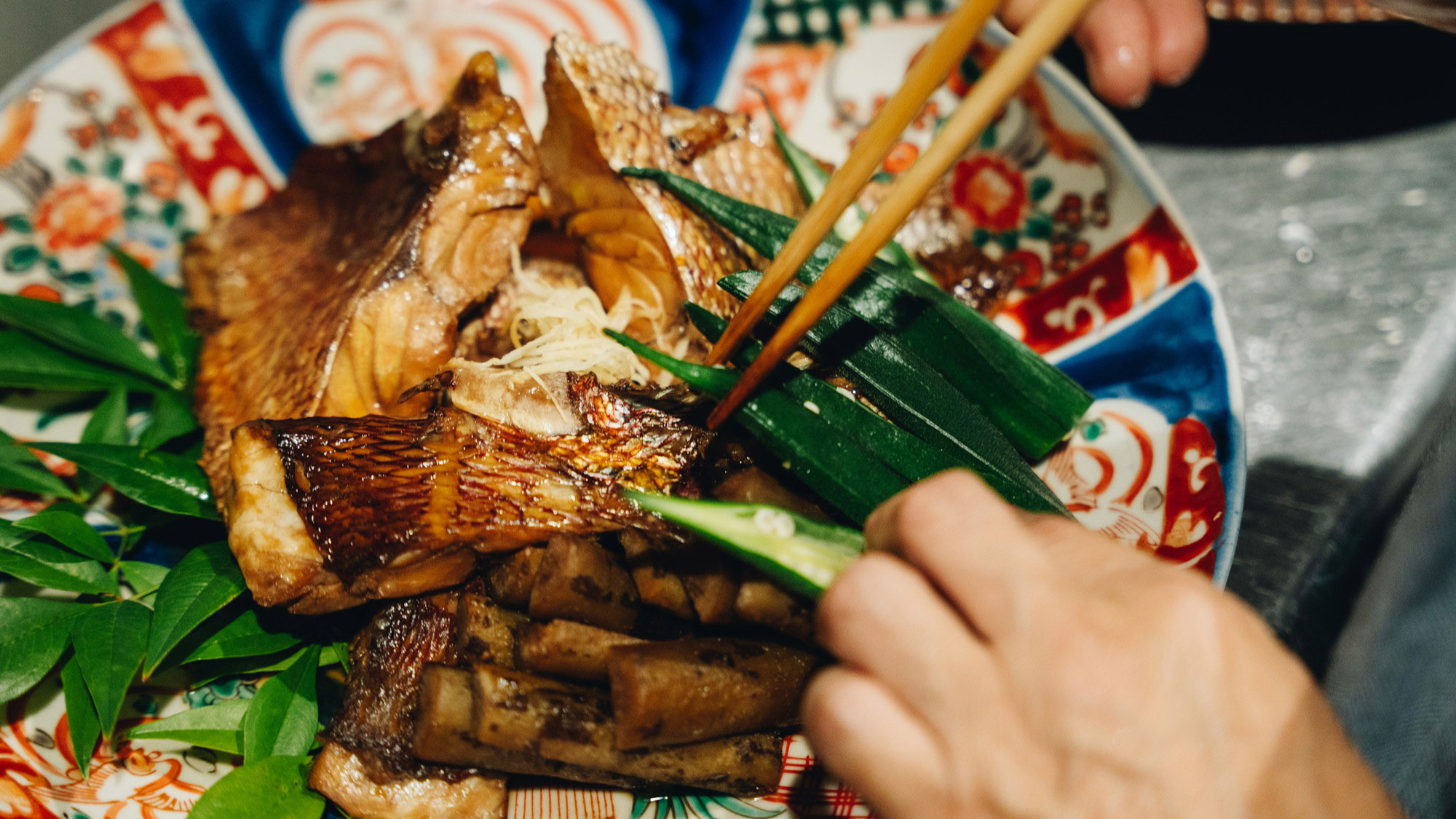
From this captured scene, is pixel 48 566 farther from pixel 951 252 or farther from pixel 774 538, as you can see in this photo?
pixel 951 252

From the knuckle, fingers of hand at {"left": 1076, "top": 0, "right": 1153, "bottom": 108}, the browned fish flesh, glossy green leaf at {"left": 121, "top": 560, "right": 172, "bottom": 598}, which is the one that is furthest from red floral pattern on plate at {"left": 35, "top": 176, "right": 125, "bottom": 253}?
fingers of hand at {"left": 1076, "top": 0, "right": 1153, "bottom": 108}

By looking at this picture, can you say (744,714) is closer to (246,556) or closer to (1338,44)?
(246,556)

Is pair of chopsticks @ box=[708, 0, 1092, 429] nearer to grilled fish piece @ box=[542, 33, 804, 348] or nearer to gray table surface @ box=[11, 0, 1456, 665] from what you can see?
grilled fish piece @ box=[542, 33, 804, 348]

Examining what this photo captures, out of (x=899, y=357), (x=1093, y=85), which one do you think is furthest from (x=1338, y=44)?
(x=899, y=357)

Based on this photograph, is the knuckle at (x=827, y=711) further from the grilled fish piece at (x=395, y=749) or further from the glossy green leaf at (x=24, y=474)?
the glossy green leaf at (x=24, y=474)

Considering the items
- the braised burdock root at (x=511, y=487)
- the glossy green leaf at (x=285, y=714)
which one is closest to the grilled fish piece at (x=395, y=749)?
the braised burdock root at (x=511, y=487)

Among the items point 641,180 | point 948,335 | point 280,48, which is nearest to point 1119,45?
point 948,335
